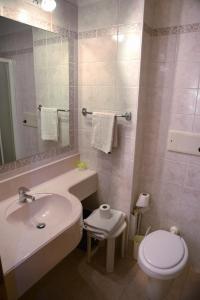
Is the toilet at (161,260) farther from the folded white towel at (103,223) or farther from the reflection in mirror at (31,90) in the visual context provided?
the reflection in mirror at (31,90)

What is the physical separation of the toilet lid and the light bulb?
1.85m

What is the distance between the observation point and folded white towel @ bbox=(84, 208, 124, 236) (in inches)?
64.1

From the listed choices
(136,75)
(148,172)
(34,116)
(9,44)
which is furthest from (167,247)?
(9,44)

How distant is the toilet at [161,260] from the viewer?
4.33ft

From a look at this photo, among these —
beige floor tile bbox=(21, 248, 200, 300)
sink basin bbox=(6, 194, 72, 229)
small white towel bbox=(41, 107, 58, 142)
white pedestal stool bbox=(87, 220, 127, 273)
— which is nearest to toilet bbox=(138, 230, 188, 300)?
beige floor tile bbox=(21, 248, 200, 300)

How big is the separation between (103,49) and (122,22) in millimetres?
236

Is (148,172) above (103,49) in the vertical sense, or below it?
below

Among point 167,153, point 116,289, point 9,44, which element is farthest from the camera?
point 167,153

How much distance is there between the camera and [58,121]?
1.77 meters

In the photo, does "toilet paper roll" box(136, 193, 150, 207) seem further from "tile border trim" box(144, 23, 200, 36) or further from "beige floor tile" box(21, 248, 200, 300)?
"tile border trim" box(144, 23, 200, 36)

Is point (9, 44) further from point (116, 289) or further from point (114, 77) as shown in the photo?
point (116, 289)

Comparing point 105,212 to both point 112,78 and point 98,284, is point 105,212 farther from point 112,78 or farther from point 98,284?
point 112,78

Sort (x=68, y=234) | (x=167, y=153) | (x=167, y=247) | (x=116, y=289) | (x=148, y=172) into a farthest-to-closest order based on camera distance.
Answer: (x=148, y=172) → (x=167, y=153) → (x=116, y=289) → (x=167, y=247) → (x=68, y=234)

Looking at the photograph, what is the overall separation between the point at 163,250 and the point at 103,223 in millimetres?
503
